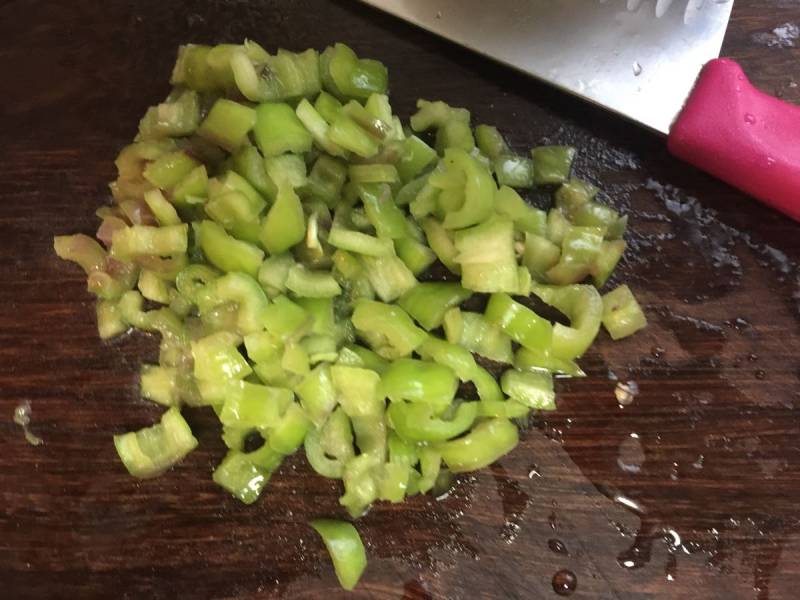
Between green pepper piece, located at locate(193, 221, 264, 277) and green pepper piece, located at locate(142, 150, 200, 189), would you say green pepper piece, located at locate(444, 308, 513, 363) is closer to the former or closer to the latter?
green pepper piece, located at locate(193, 221, 264, 277)

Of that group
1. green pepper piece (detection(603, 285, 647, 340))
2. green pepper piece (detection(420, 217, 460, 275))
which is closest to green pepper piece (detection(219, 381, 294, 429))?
green pepper piece (detection(420, 217, 460, 275))

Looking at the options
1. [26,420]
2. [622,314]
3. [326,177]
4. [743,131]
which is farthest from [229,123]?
[743,131]

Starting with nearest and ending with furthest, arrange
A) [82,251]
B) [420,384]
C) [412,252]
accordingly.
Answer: [420,384], [412,252], [82,251]

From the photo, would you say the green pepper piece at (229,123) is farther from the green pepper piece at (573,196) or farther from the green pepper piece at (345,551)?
the green pepper piece at (345,551)

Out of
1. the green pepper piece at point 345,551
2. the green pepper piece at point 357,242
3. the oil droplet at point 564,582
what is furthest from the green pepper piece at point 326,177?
the oil droplet at point 564,582

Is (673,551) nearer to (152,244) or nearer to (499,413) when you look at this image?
(499,413)

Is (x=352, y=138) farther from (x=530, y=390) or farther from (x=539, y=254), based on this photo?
(x=530, y=390)
